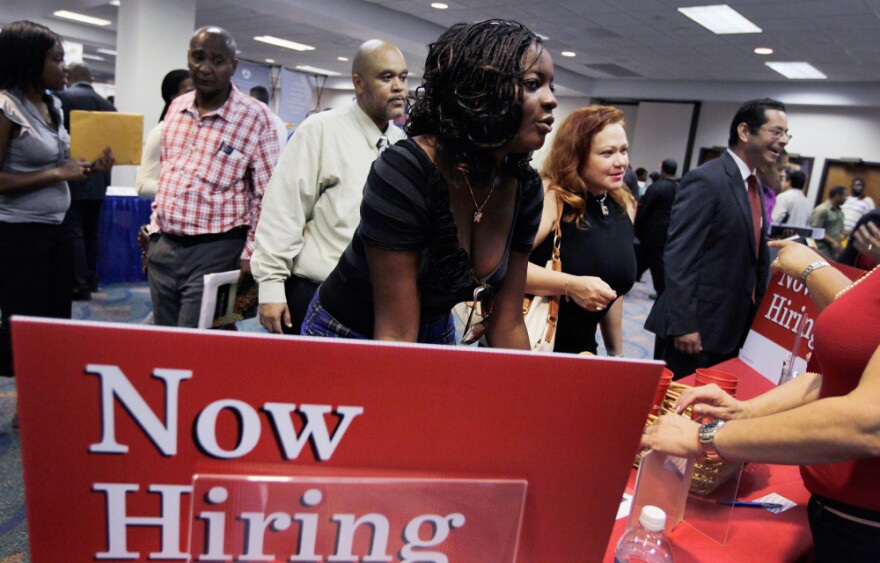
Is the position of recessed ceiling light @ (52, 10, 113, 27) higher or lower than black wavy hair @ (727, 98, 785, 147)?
higher

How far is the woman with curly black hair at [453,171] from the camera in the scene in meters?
0.88

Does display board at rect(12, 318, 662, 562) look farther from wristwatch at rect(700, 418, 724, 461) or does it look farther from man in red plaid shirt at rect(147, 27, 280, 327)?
man in red plaid shirt at rect(147, 27, 280, 327)

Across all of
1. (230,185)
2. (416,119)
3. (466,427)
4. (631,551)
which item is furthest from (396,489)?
(230,185)

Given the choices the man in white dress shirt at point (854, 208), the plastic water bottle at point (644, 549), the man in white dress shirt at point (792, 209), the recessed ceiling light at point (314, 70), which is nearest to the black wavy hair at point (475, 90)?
the plastic water bottle at point (644, 549)

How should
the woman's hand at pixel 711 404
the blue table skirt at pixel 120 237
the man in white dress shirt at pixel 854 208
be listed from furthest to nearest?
the man in white dress shirt at pixel 854 208, the blue table skirt at pixel 120 237, the woman's hand at pixel 711 404

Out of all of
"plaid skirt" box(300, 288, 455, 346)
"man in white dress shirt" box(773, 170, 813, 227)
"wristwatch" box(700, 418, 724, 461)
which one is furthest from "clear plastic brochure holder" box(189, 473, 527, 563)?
"man in white dress shirt" box(773, 170, 813, 227)

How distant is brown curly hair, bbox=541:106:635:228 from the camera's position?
1863 millimetres

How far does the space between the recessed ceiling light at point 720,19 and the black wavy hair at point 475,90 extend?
25.4 feet

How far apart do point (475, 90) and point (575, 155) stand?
1.09 m

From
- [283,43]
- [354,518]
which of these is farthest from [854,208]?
[283,43]

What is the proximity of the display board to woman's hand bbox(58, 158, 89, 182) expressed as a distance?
229 centimetres

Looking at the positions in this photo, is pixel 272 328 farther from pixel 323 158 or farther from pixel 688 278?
pixel 688 278

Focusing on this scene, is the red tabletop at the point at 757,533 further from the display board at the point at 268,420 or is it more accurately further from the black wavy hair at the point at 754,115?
the black wavy hair at the point at 754,115

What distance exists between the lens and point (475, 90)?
88cm
